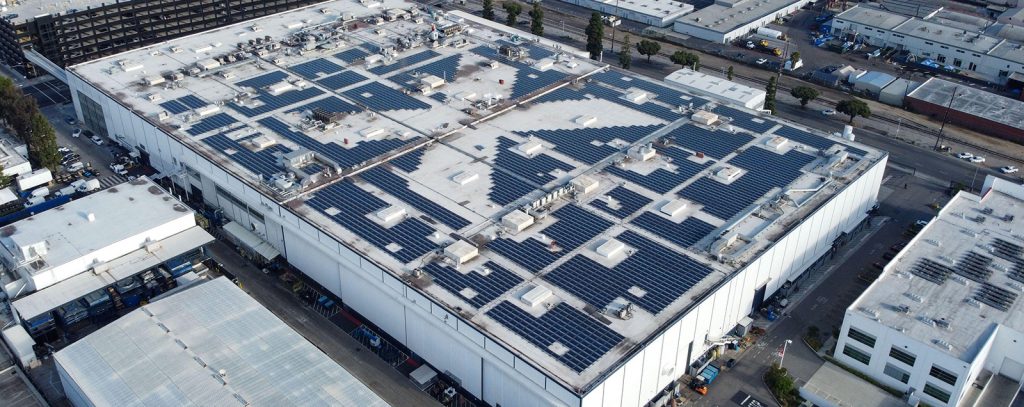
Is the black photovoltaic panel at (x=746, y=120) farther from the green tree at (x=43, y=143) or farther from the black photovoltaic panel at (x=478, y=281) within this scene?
the green tree at (x=43, y=143)

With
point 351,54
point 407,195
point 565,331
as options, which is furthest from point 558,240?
point 351,54

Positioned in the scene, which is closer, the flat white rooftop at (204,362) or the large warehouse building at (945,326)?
the flat white rooftop at (204,362)

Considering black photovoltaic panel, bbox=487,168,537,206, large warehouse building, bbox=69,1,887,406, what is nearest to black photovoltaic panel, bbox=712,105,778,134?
large warehouse building, bbox=69,1,887,406

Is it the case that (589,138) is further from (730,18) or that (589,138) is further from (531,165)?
(730,18)

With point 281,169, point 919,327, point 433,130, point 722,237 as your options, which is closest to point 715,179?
point 722,237

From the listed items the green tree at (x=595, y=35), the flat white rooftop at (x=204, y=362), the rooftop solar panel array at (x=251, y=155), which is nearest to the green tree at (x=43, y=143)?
the rooftop solar panel array at (x=251, y=155)

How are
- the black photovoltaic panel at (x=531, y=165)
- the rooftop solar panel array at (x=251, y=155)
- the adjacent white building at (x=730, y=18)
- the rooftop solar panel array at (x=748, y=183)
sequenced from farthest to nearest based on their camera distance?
the adjacent white building at (x=730, y=18), the black photovoltaic panel at (x=531, y=165), the rooftop solar panel array at (x=251, y=155), the rooftop solar panel array at (x=748, y=183)

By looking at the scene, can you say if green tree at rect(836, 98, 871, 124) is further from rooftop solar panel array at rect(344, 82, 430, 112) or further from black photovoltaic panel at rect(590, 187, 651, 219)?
rooftop solar panel array at rect(344, 82, 430, 112)

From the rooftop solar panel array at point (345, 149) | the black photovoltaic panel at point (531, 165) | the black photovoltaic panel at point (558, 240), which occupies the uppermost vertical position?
the rooftop solar panel array at point (345, 149)
